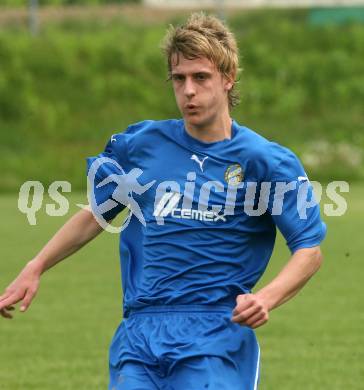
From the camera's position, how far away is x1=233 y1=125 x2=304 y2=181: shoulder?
16.4 ft

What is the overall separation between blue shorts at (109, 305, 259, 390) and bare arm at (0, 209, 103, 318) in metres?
0.37

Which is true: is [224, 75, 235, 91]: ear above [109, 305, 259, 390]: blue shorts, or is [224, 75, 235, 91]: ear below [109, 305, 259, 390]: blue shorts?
above

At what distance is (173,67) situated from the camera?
16.5 feet

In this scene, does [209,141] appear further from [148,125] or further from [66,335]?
[66,335]

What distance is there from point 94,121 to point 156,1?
61.6ft

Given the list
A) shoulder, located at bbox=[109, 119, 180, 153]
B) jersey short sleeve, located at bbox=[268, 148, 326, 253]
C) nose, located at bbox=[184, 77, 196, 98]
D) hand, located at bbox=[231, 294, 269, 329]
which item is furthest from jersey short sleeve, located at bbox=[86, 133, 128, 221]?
hand, located at bbox=[231, 294, 269, 329]

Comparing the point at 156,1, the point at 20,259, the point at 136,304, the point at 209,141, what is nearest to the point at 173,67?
the point at 209,141

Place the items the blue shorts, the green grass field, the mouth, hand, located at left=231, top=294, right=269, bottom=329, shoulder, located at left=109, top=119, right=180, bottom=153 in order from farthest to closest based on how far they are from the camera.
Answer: the green grass field → shoulder, located at left=109, top=119, right=180, bottom=153 → the mouth → the blue shorts → hand, located at left=231, top=294, right=269, bottom=329

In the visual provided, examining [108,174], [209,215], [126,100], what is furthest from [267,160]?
[126,100]

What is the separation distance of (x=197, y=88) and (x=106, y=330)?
6608 millimetres

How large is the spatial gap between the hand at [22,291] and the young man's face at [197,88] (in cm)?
84

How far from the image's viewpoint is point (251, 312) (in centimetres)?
448

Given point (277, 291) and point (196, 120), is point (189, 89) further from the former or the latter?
point (277, 291)

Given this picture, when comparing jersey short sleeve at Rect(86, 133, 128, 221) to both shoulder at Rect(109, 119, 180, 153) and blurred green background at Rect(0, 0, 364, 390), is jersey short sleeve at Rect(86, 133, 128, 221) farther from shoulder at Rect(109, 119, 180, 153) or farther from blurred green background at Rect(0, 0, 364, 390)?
blurred green background at Rect(0, 0, 364, 390)
